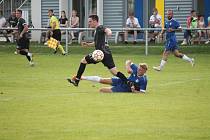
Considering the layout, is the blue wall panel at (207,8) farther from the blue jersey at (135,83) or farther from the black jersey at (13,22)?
the blue jersey at (135,83)

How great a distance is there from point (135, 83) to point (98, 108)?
2.88 m

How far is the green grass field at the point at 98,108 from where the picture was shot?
1270 centimetres

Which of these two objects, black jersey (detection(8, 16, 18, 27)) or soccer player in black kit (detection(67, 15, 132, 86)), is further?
black jersey (detection(8, 16, 18, 27))

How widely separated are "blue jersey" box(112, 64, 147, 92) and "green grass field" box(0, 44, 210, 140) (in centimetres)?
26

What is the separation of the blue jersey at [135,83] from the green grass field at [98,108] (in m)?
0.26

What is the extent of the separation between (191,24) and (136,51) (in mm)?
4254

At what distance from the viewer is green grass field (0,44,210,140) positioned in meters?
12.7

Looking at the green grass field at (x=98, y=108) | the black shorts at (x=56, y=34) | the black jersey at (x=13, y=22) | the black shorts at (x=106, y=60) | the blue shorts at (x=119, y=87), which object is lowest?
the green grass field at (x=98, y=108)

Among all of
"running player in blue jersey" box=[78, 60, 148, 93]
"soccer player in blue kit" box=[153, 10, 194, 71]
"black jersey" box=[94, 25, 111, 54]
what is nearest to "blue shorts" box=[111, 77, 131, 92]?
"running player in blue jersey" box=[78, 60, 148, 93]

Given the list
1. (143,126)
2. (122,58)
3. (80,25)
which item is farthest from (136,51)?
(143,126)

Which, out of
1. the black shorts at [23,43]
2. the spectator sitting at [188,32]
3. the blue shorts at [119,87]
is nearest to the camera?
the blue shorts at [119,87]

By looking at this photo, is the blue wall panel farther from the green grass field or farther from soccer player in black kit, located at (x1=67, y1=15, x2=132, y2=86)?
soccer player in black kit, located at (x1=67, y1=15, x2=132, y2=86)

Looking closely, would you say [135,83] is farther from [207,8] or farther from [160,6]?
[207,8]

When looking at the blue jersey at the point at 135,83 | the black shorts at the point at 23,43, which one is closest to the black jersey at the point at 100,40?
the blue jersey at the point at 135,83
